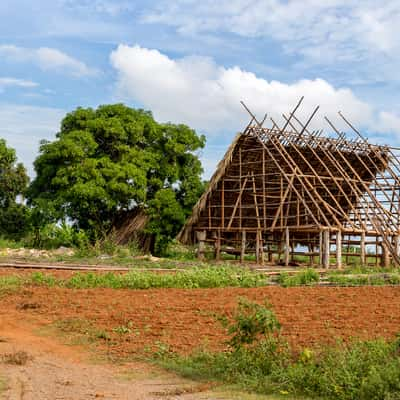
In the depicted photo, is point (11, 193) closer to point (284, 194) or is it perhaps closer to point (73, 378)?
point (284, 194)

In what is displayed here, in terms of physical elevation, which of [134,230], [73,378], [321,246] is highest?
[134,230]

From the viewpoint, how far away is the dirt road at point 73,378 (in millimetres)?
6918

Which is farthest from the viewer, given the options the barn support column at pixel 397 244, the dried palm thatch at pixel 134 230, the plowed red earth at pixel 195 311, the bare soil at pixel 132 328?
the dried palm thatch at pixel 134 230

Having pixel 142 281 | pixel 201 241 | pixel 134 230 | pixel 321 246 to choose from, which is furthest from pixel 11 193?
pixel 142 281

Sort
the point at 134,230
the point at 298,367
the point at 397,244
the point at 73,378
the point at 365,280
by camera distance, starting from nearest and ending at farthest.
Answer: the point at 298,367, the point at 73,378, the point at 365,280, the point at 397,244, the point at 134,230

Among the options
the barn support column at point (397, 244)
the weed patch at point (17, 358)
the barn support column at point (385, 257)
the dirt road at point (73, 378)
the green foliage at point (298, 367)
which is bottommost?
the dirt road at point (73, 378)

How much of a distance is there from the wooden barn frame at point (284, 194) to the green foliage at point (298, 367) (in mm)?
16191

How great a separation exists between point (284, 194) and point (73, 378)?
18106mm

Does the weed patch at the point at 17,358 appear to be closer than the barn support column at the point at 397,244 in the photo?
→ Yes

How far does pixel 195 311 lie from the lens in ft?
37.3

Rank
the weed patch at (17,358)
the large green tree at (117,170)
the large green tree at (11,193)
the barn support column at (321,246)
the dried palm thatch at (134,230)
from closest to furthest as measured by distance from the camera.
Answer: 1. the weed patch at (17,358)
2. the barn support column at (321,246)
3. the large green tree at (117,170)
4. the dried palm thatch at (134,230)
5. the large green tree at (11,193)

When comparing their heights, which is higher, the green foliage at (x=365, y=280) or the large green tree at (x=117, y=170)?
the large green tree at (x=117, y=170)

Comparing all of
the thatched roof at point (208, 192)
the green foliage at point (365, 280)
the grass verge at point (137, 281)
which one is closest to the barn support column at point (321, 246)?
the thatched roof at point (208, 192)

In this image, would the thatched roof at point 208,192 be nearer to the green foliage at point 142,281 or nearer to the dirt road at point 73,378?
the green foliage at point 142,281
